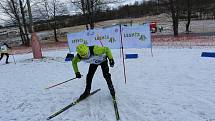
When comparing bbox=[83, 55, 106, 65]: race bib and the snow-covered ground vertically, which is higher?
bbox=[83, 55, 106, 65]: race bib

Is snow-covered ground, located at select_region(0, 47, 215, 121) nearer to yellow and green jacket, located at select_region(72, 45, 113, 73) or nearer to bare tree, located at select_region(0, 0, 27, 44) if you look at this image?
yellow and green jacket, located at select_region(72, 45, 113, 73)

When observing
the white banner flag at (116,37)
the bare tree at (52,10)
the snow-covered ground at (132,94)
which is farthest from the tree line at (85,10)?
the snow-covered ground at (132,94)

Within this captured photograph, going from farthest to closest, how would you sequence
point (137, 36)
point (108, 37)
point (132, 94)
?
point (108, 37) < point (137, 36) < point (132, 94)

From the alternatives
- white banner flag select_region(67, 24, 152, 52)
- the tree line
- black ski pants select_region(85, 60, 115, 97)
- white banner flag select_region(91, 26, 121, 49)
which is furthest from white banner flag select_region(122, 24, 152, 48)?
the tree line

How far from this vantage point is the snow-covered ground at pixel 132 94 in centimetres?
716

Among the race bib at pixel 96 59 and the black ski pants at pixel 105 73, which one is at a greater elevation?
the race bib at pixel 96 59

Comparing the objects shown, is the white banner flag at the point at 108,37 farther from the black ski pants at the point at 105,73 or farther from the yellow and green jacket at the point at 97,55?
the yellow and green jacket at the point at 97,55

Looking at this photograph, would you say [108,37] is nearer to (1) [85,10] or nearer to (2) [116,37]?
(2) [116,37]

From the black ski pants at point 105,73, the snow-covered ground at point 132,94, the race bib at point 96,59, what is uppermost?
the race bib at point 96,59

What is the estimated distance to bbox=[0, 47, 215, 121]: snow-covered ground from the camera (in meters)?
7.16

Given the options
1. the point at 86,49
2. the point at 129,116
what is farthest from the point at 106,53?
the point at 129,116

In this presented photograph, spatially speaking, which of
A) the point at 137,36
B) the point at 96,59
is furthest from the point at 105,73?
the point at 137,36

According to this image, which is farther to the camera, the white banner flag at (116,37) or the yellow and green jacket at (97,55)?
the white banner flag at (116,37)

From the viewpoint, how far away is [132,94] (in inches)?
350
